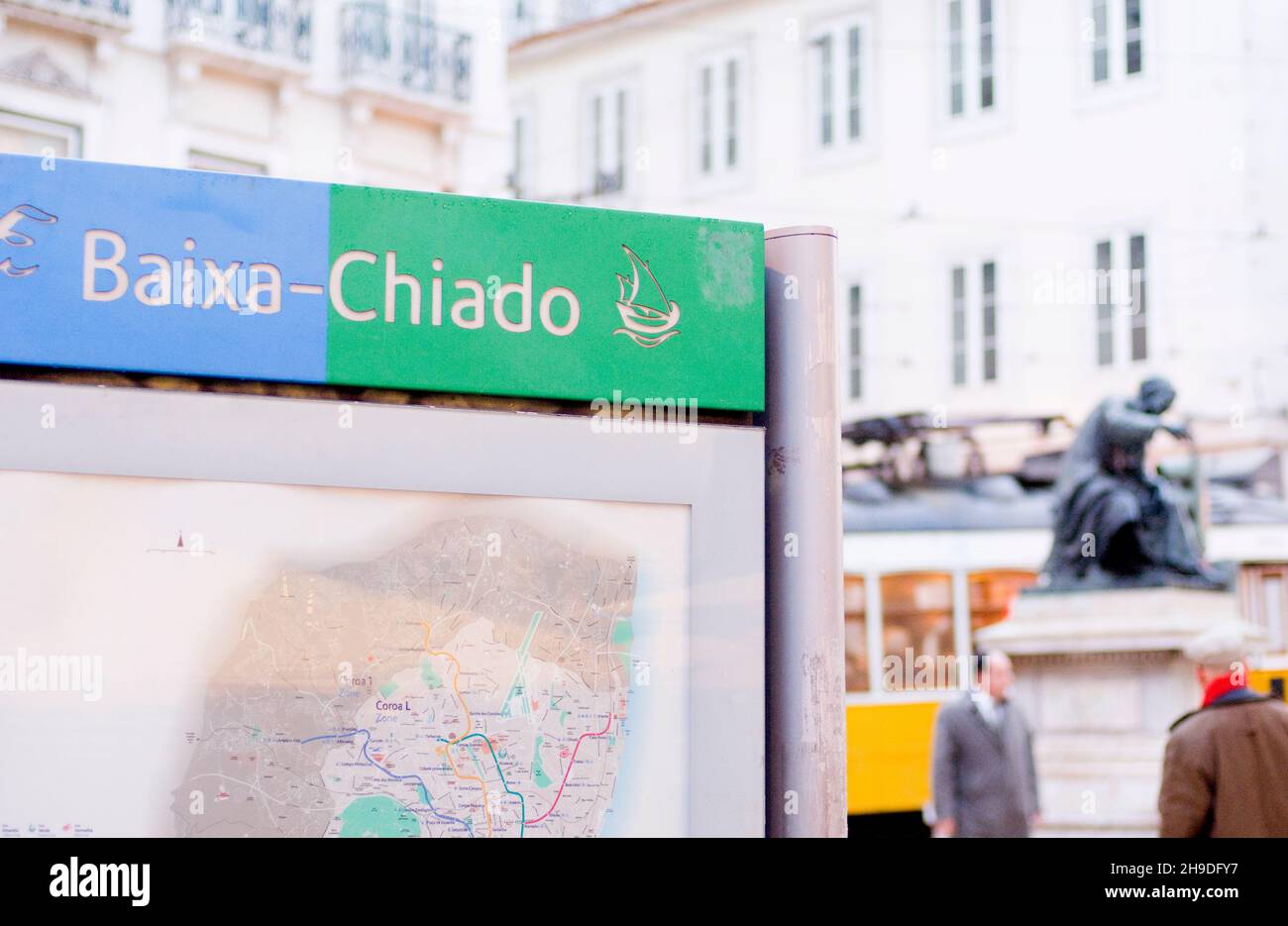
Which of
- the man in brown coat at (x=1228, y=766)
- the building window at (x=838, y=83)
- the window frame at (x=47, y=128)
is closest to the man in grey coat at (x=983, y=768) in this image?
the man in brown coat at (x=1228, y=766)

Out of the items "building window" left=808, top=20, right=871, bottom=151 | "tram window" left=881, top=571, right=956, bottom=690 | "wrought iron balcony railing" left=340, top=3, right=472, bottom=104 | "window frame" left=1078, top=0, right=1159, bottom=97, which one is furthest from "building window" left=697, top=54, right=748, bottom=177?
"tram window" left=881, top=571, right=956, bottom=690

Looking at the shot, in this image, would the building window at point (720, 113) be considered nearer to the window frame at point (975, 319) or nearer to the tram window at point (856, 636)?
the window frame at point (975, 319)

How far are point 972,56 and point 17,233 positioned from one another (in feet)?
76.9

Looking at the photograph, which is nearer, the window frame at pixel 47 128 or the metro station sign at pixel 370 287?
the metro station sign at pixel 370 287

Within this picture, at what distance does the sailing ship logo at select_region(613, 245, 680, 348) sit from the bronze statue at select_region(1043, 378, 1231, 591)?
13216mm

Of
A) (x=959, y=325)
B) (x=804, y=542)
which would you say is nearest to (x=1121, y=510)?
(x=959, y=325)

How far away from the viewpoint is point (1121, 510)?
16.6m

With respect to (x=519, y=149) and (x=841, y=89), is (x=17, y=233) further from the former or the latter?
(x=519, y=149)

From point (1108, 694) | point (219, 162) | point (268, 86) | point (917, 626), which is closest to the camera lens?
point (1108, 694)

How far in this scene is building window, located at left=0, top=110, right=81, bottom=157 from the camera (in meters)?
17.6

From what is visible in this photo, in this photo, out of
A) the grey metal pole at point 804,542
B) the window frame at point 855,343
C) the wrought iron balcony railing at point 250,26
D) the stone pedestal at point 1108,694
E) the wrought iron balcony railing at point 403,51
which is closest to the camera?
the grey metal pole at point 804,542

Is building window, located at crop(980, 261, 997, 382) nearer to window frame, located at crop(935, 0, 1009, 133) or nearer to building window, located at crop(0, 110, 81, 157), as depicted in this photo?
window frame, located at crop(935, 0, 1009, 133)

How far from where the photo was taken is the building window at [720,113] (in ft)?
90.8

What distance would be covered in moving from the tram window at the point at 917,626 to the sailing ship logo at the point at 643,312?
1419cm
